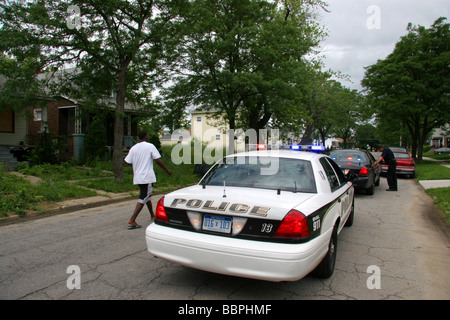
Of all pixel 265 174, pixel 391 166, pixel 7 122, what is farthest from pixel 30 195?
pixel 391 166

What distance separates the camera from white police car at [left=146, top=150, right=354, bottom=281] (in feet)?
10.1

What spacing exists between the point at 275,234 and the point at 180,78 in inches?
555

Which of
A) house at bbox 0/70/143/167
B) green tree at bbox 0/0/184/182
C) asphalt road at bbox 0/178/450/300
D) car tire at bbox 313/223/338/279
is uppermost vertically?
green tree at bbox 0/0/184/182

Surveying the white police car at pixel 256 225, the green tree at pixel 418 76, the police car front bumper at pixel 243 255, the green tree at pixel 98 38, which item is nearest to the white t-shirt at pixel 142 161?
the white police car at pixel 256 225

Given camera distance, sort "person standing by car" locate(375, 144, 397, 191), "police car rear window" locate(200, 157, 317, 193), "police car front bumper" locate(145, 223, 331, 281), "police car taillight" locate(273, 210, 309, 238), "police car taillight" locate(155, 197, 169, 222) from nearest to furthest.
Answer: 1. "police car front bumper" locate(145, 223, 331, 281)
2. "police car taillight" locate(273, 210, 309, 238)
3. "police car taillight" locate(155, 197, 169, 222)
4. "police car rear window" locate(200, 157, 317, 193)
5. "person standing by car" locate(375, 144, 397, 191)

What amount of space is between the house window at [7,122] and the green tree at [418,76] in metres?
24.7

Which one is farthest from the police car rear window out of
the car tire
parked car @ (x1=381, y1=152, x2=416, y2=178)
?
parked car @ (x1=381, y1=152, x2=416, y2=178)

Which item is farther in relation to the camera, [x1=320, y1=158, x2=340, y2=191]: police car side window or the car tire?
[x1=320, y1=158, x2=340, y2=191]: police car side window

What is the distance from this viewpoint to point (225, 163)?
189 inches

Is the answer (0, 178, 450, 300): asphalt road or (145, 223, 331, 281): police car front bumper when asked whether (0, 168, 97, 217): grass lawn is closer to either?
(0, 178, 450, 300): asphalt road

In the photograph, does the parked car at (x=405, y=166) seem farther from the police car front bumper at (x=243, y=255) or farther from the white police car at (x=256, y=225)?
the police car front bumper at (x=243, y=255)

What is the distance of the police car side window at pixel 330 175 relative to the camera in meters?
4.71

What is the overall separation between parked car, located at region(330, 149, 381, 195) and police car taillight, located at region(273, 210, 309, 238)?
7417 mm
